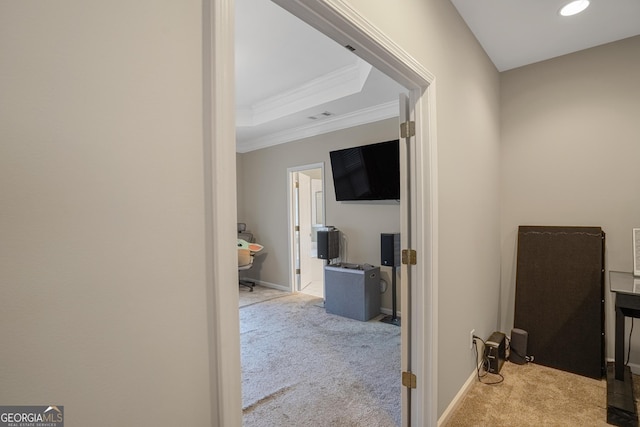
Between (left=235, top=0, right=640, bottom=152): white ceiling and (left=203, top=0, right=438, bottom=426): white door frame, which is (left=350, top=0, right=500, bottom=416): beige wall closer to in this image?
(left=203, top=0, right=438, bottom=426): white door frame

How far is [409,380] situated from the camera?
1.81 metres

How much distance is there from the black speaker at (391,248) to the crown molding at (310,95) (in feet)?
5.62

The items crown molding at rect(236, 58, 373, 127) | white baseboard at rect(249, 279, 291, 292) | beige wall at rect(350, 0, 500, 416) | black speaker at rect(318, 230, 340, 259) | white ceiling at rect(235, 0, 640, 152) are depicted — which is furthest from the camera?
white baseboard at rect(249, 279, 291, 292)

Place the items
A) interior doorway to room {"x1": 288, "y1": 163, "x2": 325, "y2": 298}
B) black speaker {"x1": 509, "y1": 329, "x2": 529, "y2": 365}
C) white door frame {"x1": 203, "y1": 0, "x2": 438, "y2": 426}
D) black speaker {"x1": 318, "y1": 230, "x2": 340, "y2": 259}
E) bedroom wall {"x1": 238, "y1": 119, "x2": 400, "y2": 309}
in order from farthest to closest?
interior doorway to room {"x1": 288, "y1": 163, "x2": 325, "y2": 298}, black speaker {"x1": 318, "y1": 230, "x2": 340, "y2": 259}, bedroom wall {"x1": 238, "y1": 119, "x2": 400, "y2": 309}, black speaker {"x1": 509, "y1": 329, "x2": 529, "y2": 365}, white door frame {"x1": 203, "y1": 0, "x2": 438, "y2": 426}

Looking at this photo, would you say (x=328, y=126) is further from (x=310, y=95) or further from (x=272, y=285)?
(x=272, y=285)

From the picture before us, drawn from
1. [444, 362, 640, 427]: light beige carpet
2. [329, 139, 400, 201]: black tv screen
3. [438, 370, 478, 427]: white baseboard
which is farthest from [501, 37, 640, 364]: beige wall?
[329, 139, 400, 201]: black tv screen

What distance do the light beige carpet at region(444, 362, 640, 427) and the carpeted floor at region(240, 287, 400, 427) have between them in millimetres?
554

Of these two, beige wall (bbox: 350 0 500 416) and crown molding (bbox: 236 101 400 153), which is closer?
beige wall (bbox: 350 0 500 416)

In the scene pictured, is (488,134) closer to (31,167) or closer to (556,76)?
(556,76)

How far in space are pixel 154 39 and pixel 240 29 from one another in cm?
226

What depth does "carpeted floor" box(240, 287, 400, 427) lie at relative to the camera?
2.07m

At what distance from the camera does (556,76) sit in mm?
2775

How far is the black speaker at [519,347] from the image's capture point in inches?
107

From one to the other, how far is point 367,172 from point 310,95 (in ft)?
3.97
